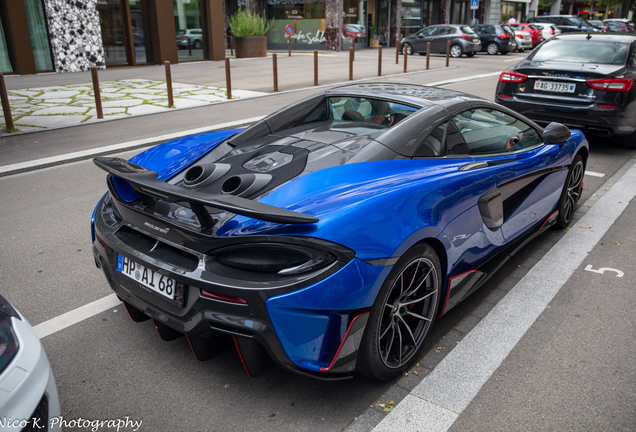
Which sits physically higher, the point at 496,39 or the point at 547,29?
the point at 547,29

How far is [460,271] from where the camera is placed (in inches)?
114

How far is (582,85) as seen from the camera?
22.8 ft

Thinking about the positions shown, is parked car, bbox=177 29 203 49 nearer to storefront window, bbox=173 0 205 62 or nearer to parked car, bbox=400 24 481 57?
storefront window, bbox=173 0 205 62

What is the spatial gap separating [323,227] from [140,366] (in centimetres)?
132

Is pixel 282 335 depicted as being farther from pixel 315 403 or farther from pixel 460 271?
pixel 460 271

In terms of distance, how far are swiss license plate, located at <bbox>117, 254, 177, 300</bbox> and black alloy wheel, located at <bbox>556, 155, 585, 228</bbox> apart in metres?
3.43

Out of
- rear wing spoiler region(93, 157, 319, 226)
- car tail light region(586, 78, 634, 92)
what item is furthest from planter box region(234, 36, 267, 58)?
rear wing spoiler region(93, 157, 319, 226)

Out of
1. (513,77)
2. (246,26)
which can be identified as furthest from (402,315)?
(246,26)

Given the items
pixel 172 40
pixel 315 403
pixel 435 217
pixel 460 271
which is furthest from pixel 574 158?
pixel 172 40

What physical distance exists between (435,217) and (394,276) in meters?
0.43

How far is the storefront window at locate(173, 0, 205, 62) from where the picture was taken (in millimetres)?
21500

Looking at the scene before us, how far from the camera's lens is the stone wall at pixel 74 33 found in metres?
17.1

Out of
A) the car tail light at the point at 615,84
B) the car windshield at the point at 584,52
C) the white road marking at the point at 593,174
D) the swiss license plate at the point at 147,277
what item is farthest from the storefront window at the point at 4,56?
the swiss license plate at the point at 147,277

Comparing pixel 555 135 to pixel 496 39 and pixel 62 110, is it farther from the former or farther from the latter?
pixel 496 39
